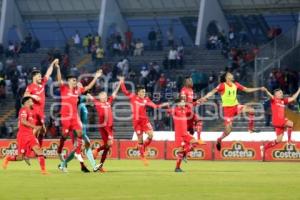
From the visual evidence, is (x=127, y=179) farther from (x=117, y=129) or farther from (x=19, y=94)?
(x=19, y=94)

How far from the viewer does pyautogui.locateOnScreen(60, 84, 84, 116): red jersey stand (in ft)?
103

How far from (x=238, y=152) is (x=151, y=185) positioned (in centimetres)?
1903

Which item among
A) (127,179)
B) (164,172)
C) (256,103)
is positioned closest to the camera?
(127,179)

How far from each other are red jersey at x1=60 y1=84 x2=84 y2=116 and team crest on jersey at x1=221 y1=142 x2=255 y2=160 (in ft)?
42.9

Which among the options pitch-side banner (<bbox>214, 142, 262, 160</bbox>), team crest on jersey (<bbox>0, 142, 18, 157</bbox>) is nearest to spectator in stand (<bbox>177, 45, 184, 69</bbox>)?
team crest on jersey (<bbox>0, 142, 18, 157</bbox>)

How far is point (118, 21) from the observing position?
6825cm

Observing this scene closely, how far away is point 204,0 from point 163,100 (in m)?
11.1

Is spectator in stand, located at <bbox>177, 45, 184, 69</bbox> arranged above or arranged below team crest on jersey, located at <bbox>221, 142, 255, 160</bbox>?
above

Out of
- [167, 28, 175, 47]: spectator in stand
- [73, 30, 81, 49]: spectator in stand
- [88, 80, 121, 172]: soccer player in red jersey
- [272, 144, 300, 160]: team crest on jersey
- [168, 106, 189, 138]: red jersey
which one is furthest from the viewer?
[73, 30, 81, 49]: spectator in stand

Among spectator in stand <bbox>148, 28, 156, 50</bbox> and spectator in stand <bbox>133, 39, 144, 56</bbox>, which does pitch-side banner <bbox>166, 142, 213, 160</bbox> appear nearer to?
spectator in stand <bbox>133, 39, 144, 56</bbox>

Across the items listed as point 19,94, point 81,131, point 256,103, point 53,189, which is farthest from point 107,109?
point 19,94

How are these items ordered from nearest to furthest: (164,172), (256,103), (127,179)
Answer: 1. (127,179)
2. (164,172)
3. (256,103)

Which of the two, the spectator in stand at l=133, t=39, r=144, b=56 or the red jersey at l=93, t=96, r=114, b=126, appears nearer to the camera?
the red jersey at l=93, t=96, r=114, b=126

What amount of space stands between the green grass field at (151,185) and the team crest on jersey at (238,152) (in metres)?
11.3
